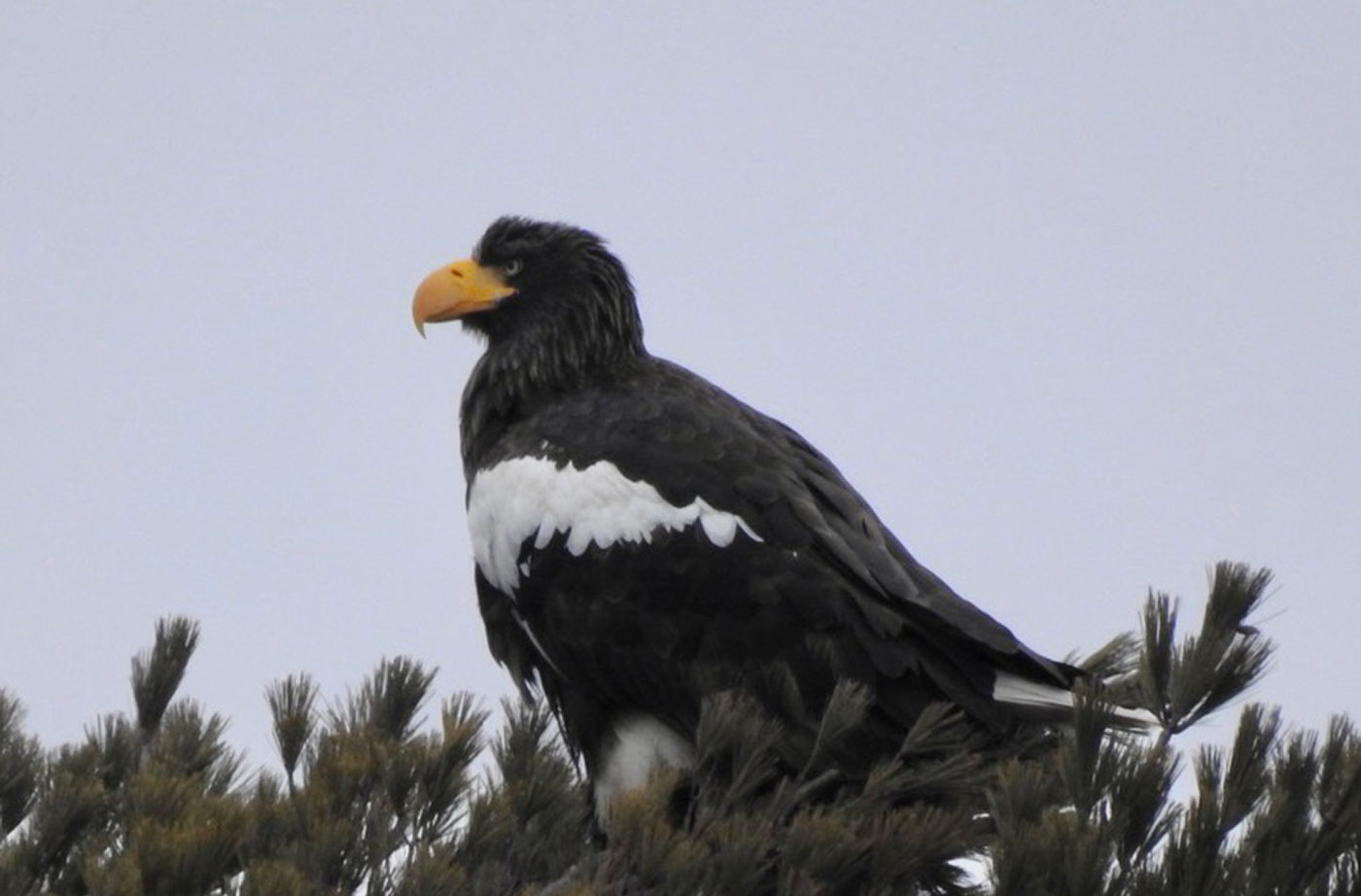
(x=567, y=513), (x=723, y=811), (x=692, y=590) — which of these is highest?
(x=567, y=513)

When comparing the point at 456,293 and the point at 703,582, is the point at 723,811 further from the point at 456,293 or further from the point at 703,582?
the point at 456,293

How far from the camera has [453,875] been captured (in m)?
4.44

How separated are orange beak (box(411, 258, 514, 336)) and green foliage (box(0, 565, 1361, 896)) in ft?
8.93

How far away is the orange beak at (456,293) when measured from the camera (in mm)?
8023

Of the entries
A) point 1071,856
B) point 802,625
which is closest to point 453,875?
point 1071,856

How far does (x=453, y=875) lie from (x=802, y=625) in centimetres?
218

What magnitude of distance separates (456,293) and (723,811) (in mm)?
3555

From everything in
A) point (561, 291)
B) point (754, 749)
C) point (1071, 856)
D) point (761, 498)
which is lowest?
point (1071, 856)

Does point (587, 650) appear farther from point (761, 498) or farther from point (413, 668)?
point (413, 668)

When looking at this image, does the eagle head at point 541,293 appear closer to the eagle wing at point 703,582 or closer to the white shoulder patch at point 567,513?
the eagle wing at point 703,582

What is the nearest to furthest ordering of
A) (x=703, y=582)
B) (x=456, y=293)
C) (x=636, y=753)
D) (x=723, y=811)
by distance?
(x=723, y=811) < (x=703, y=582) < (x=636, y=753) < (x=456, y=293)

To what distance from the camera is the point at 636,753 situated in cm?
673

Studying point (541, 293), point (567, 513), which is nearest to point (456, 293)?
point (541, 293)

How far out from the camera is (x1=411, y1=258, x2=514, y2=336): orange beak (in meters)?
8.02
